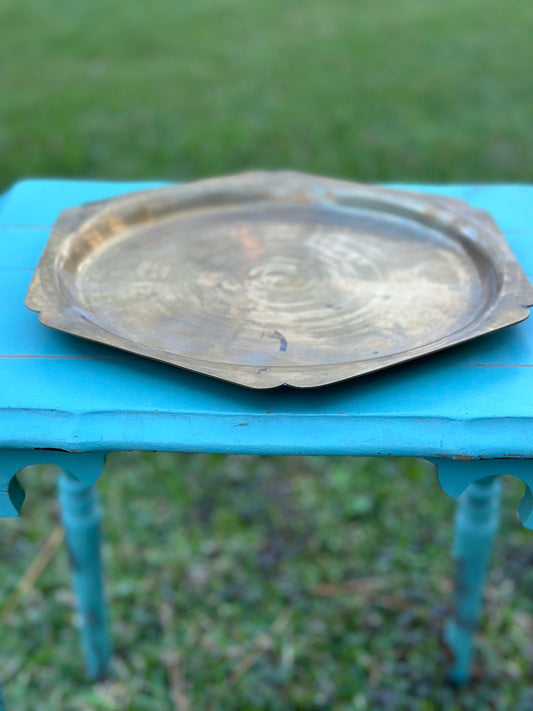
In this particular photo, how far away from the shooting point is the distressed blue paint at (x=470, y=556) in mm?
1472

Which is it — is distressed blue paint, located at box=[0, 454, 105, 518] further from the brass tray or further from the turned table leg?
the turned table leg

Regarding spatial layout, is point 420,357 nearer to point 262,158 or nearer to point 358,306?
point 358,306

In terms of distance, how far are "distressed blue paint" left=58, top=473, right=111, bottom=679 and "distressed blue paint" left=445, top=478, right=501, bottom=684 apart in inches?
26.8

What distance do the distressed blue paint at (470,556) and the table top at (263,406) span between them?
471mm

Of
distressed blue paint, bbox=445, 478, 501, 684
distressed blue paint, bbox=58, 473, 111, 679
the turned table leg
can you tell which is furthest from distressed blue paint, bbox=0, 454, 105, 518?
distressed blue paint, bbox=445, 478, 501, 684

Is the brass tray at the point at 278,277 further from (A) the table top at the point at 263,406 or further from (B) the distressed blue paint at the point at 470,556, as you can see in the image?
(B) the distressed blue paint at the point at 470,556

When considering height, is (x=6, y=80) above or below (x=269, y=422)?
below

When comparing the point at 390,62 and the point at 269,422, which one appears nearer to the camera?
the point at 269,422

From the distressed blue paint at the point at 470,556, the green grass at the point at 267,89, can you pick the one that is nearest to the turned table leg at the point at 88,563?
the distressed blue paint at the point at 470,556

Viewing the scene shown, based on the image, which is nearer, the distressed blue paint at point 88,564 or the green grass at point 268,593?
the distressed blue paint at point 88,564

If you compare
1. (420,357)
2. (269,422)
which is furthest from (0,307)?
(420,357)

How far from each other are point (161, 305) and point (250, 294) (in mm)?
126

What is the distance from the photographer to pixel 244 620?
1.83 m

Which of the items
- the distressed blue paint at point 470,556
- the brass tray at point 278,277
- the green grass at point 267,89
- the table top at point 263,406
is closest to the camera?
the table top at point 263,406
